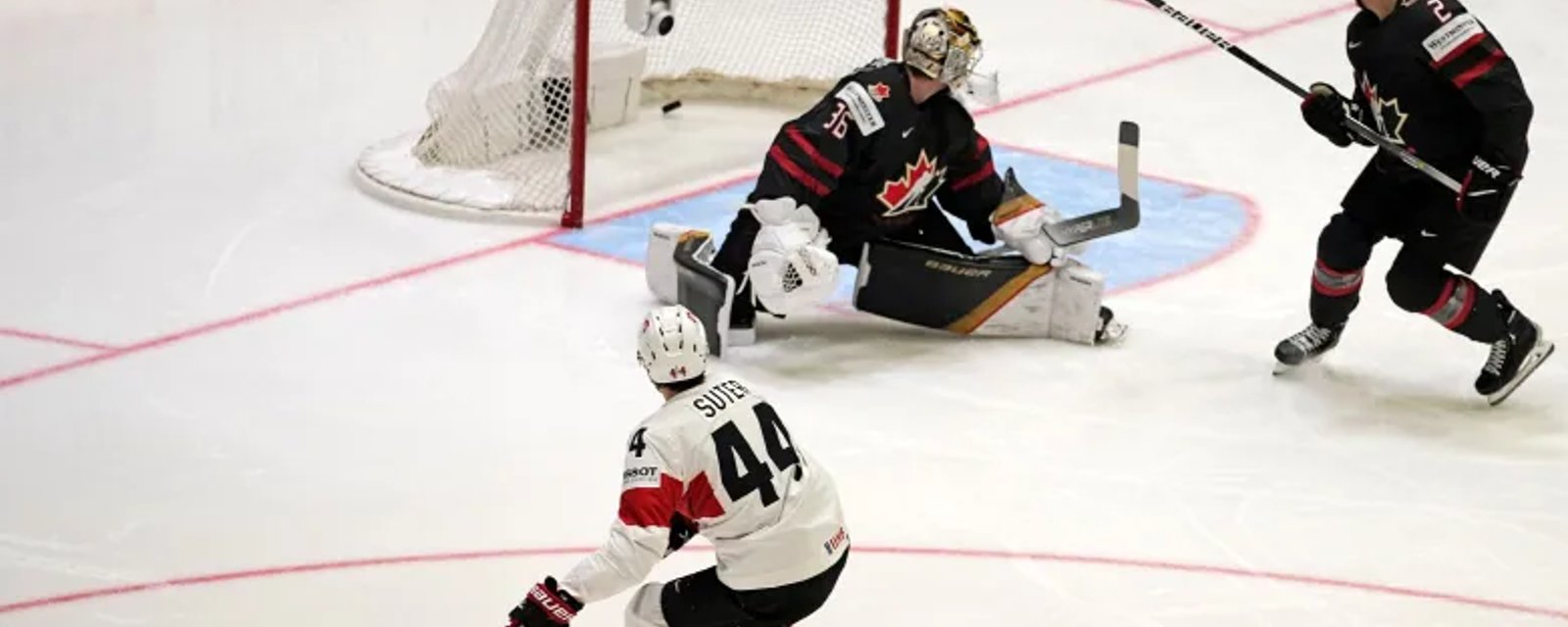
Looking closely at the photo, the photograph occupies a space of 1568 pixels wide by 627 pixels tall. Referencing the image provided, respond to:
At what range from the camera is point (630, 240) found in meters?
6.40

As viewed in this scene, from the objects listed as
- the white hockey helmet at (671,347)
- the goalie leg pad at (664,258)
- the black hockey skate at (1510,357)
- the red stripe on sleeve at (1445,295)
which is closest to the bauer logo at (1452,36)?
the red stripe on sleeve at (1445,295)

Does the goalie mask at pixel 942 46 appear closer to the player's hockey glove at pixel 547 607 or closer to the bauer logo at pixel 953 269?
the bauer logo at pixel 953 269

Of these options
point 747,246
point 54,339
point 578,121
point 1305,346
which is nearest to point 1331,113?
point 1305,346

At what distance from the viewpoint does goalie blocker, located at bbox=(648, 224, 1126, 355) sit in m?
5.61

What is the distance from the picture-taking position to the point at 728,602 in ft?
Answer: 11.8

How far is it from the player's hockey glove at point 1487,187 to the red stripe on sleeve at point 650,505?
2.22 meters

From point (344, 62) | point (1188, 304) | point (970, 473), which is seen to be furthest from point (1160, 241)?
point (344, 62)

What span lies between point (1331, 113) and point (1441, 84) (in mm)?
250

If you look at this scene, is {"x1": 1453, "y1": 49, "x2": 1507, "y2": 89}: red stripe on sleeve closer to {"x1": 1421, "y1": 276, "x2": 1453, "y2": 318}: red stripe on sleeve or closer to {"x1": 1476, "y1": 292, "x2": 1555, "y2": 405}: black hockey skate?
{"x1": 1421, "y1": 276, "x2": 1453, "y2": 318}: red stripe on sleeve

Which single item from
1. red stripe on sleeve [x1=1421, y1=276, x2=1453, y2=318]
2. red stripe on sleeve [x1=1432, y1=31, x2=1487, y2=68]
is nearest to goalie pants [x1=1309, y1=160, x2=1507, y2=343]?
red stripe on sleeve [x1=1421, y1=276, x2=1453, y2=318]

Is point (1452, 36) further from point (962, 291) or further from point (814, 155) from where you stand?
point (814, 155)

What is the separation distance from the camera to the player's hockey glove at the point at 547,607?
3.42 m

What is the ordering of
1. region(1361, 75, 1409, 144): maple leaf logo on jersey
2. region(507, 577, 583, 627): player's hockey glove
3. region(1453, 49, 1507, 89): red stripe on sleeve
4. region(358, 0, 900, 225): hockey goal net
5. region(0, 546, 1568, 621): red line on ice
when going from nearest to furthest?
region(507, 577, 583, 627): player's hockey glove, region(0, 546, 1568, 621): red line on ice, region(1453, 49, 1507, 89): red stripe on sleeve, region(1361, 75, 1409, 144): maple leaf logo on jersey, region(358, 0, 900, 225): hockey goal net

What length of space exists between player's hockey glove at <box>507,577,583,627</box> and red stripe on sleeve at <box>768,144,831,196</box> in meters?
2.14
